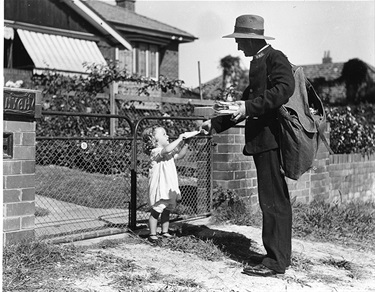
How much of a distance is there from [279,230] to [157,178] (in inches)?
59.5

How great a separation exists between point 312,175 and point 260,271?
4.44 metres

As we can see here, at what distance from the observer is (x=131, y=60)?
24.3m

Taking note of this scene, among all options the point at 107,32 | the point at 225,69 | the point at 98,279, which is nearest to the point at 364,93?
the point at 225,69

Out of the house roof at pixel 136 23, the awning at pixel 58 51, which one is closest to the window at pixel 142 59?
the house roof at pixel 136 23

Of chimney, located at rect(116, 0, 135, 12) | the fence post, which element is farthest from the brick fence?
chimney, located at rect(116, 0, 135, 12)

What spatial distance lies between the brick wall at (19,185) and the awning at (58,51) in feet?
39.4

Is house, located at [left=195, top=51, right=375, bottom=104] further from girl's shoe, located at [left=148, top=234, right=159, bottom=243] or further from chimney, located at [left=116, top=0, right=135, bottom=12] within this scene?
girl's shoe, located at [left=148, top=234, right=159, bottom=243]

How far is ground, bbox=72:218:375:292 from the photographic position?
429cm

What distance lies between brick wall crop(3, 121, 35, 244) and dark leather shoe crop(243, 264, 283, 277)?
1857 mm

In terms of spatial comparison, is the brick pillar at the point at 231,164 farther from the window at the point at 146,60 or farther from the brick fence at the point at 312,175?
the window at the point at 146,60

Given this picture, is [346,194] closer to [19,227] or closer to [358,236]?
[358,236]

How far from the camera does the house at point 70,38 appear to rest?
17516mm

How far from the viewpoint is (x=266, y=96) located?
14.5 ft

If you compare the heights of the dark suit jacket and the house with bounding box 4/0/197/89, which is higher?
the house with bounding box 4/0/197/89
